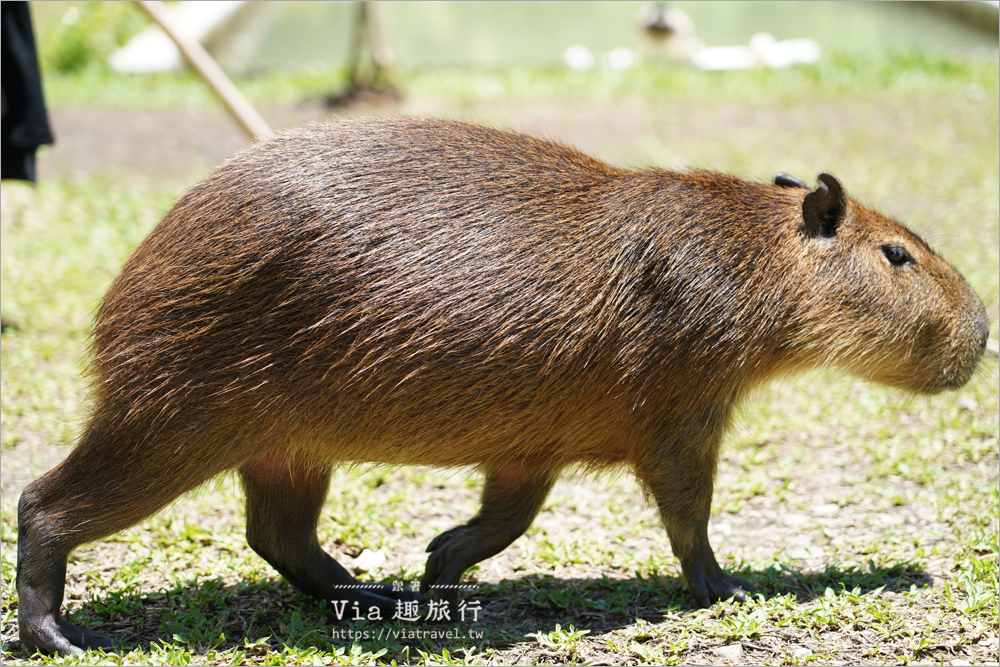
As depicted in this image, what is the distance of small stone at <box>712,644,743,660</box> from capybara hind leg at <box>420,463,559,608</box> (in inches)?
28.9

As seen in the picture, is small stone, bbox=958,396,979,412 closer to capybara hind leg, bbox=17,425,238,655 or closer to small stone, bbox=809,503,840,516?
small stone, bbox=809,503,840,516

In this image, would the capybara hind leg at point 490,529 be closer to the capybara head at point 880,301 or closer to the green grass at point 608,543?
the green grass at point 608,543

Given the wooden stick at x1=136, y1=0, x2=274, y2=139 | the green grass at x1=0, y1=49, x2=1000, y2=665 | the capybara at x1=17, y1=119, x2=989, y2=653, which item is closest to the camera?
the capybara at x1=17, y1=119, x2=989, y2=653

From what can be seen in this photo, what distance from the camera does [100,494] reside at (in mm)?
3031

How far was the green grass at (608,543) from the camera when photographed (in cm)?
326

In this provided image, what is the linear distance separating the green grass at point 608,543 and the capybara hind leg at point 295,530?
11 cm

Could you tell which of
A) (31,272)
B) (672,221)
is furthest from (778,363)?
(31,272)

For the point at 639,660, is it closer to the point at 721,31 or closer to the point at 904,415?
the point at 904,415

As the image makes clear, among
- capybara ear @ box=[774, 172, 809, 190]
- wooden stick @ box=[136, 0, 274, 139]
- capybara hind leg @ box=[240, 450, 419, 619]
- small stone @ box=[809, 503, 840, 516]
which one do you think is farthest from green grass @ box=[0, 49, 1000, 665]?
wooden stick @ box=[136, 0, 274, 139]

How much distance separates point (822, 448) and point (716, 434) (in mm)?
1714

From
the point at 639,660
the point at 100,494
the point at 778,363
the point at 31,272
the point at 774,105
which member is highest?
the point at 774,105

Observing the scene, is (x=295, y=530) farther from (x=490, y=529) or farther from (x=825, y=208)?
(x=825, y=208)

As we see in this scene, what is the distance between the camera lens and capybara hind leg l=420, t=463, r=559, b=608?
3465mm

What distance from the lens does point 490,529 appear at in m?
3.49
